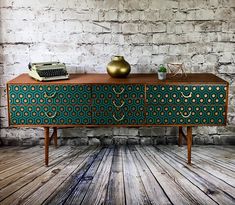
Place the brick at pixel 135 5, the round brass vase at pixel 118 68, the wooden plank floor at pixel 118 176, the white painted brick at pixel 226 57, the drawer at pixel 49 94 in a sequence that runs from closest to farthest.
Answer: the wooden plank floor at pixel 118 176
the drawer at pixel 49 94
the round brass vase at pixel 118 68
the brick at pixel 135 5
the white painted brick at pixel 226 57

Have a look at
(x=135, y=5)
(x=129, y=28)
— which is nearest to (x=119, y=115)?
(x=129, y=28)

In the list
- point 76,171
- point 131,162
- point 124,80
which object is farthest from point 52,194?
point 124,80

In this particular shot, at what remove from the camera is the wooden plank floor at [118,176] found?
2205 mm

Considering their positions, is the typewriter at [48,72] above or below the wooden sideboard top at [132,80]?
above

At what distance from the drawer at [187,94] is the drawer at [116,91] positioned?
3.6 inches

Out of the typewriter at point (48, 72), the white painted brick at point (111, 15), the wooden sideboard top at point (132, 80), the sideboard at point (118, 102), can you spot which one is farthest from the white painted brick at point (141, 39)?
the typewriter at point (48, 72)

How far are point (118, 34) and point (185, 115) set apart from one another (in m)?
1.32

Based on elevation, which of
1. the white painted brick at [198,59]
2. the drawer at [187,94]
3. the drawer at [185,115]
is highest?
the white painted brick at [198,59]

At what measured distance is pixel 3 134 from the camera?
3.60 m

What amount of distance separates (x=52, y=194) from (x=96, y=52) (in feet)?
6.01

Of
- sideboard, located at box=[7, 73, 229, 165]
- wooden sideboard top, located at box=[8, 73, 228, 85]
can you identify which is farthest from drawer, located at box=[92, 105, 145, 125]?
wooden sideboard top, located at box=[8, 73, 228, 85]

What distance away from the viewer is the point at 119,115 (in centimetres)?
283

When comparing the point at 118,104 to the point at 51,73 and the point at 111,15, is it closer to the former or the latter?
the point at 51,73

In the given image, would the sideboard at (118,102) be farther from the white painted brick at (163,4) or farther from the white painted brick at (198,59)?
the white painted brick at (163,4)
